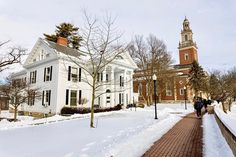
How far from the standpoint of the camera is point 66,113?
70.6ft

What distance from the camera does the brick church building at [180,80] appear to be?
4291cm

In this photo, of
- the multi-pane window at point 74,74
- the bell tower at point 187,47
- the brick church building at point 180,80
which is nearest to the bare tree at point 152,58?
the brick church building at point 180,80

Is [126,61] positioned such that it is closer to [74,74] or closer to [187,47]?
[74,74]

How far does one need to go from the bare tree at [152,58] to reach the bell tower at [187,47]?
29921mm

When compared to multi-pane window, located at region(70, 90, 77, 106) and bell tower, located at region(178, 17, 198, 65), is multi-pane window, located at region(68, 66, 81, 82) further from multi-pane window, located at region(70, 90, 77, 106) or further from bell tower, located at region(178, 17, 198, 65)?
bell tower, located at region(178, 17, 198, 65)

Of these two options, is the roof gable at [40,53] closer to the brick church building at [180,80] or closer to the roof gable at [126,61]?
the roof gable at [126,61]

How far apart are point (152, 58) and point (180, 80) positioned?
21173mm

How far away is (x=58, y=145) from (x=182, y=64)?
63.7m

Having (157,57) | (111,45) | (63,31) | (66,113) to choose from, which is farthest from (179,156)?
(63,31)

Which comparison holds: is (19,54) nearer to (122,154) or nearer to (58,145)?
(58,145)

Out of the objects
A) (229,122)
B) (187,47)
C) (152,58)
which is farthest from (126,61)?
(187,47)

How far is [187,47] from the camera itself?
64.8 m

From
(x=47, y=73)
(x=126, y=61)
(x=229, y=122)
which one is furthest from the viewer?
(x=126, y=61)

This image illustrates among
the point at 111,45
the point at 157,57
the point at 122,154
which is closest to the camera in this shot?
the point at 122,154
